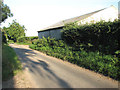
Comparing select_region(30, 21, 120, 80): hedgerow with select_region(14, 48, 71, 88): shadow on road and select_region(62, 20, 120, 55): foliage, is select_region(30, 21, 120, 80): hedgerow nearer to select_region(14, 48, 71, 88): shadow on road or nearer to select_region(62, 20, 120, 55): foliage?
select_region(62, 20, 120, 55): foliage

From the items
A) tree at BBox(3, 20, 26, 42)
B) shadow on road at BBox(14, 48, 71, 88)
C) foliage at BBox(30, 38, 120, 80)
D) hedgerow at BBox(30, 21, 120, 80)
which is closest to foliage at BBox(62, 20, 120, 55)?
hedgerow at BBox(30, 21, 120, 80)

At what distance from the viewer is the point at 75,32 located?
8.55 m

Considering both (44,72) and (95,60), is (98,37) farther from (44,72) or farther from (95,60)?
(44,72)

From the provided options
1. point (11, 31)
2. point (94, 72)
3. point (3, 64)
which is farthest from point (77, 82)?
point (11, 31)

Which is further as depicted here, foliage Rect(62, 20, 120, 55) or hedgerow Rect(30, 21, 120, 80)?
foliage Rect(62, 20, 120, 55)

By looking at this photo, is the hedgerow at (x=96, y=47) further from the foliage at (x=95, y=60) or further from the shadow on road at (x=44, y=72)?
the shadow on road at (x=44, y=72)

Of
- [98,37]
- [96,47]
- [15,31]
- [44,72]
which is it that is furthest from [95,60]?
[15,31]

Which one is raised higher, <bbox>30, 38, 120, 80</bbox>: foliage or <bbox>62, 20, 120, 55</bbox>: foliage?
<bbox>62, 20, 120, 55</bbox>: foliage

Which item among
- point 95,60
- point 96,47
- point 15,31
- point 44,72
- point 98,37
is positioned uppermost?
point 15,31

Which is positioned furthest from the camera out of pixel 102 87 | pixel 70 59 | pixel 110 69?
pixel 70 59

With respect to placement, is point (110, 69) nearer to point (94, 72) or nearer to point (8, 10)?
point (94, 72)

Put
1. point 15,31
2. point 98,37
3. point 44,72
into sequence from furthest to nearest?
point 15,31 < point 98,37 < point 44,72

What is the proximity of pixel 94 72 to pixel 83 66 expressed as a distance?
3.37 ft

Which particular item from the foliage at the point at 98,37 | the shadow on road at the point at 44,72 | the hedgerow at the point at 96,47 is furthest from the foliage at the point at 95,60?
the shadow on road at the point at 44,72
